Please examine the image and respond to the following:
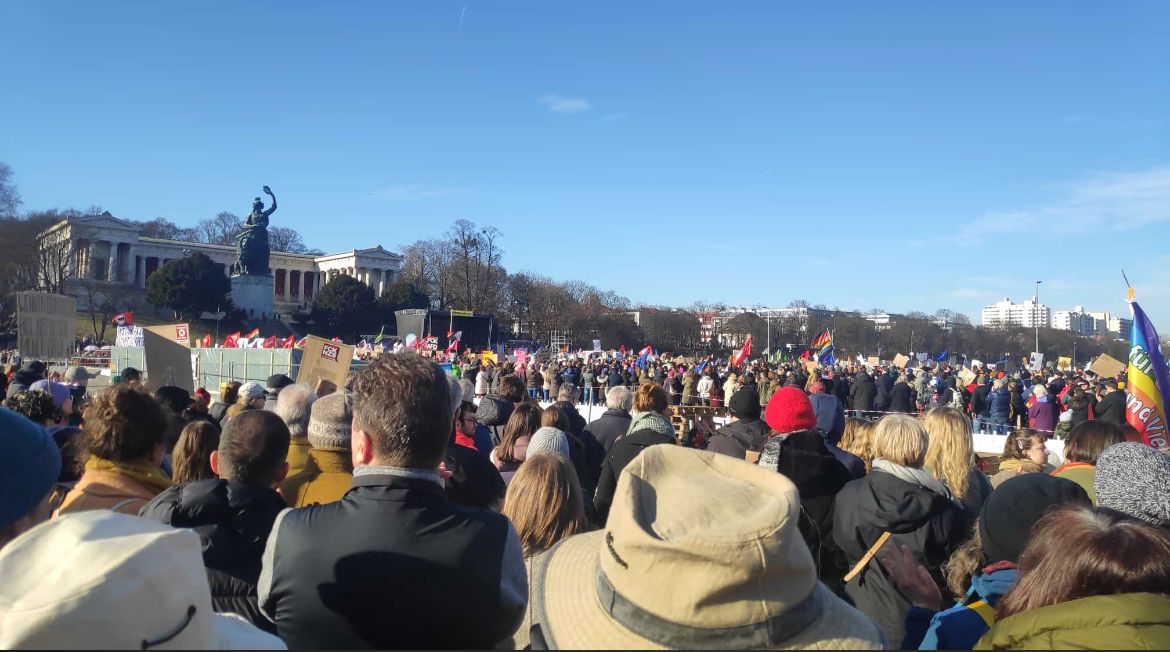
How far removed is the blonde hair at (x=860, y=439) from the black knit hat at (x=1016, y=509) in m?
2.68

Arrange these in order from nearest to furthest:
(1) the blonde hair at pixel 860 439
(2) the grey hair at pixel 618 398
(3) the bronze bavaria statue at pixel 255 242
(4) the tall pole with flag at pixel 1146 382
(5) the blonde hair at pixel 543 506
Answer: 1. (5) the blonde hair at pixel 543 506
2. (1) the blonde hair at pixel 860 439
3. (4) the tall pole with flag at pixel 1146 382
4. (2) the grey hair at pixel 618 398
5. (3) the bronze bavaria statue at pixel 255 242

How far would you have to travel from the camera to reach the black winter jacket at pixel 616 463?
5.20 meters

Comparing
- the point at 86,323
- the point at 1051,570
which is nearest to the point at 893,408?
the point at 1051,570

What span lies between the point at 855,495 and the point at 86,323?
261 ft

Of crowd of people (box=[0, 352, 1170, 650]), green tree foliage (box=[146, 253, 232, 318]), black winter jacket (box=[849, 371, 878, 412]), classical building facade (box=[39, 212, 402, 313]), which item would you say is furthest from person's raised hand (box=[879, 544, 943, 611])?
green tree foliage (box=[146, 253, 232, 318])

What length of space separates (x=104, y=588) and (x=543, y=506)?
223 centimetres

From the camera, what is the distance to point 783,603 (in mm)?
1486

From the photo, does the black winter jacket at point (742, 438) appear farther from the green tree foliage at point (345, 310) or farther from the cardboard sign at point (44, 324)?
the green tree foliage at point (345, 310)

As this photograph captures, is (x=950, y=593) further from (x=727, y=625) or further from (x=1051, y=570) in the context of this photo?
(x=727, y=625)

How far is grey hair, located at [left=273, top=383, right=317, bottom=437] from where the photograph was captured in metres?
4.78

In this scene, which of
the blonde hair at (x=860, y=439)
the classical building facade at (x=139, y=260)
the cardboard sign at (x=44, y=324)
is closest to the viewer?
the blonde hair at (x=860, y=439)

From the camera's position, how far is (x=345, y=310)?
2948 inches

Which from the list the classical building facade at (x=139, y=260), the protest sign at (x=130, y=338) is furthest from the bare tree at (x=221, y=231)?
the protest sign at (x=130, y=338)

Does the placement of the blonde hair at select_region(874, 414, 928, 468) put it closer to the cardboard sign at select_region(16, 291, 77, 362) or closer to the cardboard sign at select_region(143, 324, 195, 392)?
the cardboard sign at select_region(143, 324, 195, 392)
